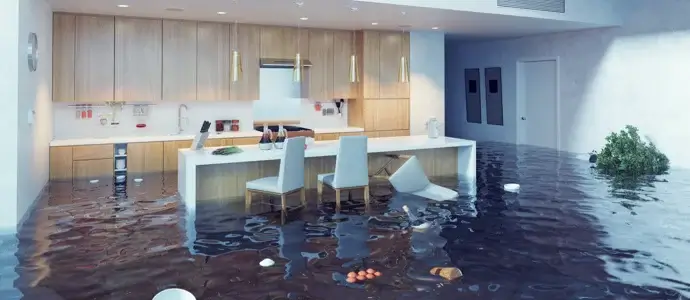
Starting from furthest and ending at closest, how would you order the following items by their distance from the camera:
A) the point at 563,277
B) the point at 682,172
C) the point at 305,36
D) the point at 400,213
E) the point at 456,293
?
1. the point at 305,36
2. the point at 682,172
3. the point at 400,213
4. the point at 563,277
5. the point at 456,293

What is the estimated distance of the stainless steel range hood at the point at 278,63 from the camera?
8.79 metres

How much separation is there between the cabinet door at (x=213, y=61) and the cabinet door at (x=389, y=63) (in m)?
2.79

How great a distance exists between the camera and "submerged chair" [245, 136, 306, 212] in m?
5.65

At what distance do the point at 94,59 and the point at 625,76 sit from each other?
8736 millimetres

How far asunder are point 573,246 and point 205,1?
494cm

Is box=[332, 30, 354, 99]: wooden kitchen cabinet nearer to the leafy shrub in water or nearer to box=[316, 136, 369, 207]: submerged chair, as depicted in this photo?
box=[316, 136, 369, 207]: submerged chair

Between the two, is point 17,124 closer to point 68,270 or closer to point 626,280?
point 68,270

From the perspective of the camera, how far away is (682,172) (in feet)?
27.5

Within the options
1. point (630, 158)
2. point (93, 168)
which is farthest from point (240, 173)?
point (630, 158)

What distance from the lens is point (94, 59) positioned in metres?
7.64

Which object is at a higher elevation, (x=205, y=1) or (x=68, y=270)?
(x=205, y=1)

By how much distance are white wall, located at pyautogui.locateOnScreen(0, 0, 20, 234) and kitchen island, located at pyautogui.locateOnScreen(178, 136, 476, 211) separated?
1597 mm

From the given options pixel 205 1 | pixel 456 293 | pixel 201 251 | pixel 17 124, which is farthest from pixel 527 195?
pixel 17 124

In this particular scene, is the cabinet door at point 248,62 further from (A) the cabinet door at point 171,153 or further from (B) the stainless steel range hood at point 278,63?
(A) the cabinet door at point 171,153
